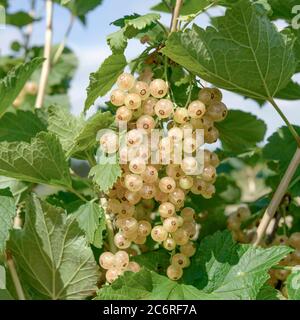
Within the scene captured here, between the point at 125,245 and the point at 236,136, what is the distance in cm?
37

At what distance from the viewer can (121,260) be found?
3.39 feet

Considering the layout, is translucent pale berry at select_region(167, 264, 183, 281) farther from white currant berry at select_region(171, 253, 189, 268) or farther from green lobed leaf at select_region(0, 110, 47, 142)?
green lobed leaf at select_region(0, 110, 47, 142)

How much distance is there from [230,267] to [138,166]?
235mm

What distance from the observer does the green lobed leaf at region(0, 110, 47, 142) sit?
1.28 m

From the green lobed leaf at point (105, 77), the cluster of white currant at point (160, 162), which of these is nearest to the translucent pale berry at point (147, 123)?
the cluster of white currant at point (160, 162)

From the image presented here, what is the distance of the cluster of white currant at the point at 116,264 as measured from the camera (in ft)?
3.38

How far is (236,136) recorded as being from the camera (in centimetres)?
130

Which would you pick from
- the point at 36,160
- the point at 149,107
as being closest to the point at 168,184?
the point at 149,107

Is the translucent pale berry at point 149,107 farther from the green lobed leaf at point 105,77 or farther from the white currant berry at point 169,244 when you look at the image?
the white currant berry at point 169,244

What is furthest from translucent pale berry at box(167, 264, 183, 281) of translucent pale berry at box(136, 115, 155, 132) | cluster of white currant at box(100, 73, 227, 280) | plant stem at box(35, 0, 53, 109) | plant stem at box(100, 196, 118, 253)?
plant stem at box(35, 0, 53, 109)

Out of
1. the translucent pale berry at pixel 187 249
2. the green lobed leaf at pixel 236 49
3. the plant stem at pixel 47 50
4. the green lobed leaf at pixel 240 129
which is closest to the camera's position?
the green lobed leaf at pixel 236 49

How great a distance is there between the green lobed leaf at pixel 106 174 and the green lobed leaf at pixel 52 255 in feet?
0.34

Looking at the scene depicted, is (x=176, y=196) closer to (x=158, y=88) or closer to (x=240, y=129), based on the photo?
(x=158, y=88)
